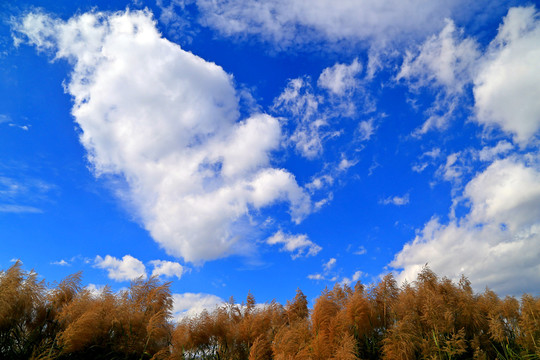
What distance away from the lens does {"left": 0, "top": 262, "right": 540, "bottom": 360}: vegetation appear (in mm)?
5297

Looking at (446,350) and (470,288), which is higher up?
(470,288)

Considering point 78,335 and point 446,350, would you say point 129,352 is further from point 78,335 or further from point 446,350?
point 446,350

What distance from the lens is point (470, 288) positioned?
6.97 m

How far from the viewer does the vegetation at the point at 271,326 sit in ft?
17.4

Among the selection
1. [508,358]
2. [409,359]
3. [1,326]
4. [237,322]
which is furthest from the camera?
[237,322]

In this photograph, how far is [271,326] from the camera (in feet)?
21.7

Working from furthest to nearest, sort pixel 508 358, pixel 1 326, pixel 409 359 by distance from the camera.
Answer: pixel 508 358 → pixel 1 326 → pixel 409 359

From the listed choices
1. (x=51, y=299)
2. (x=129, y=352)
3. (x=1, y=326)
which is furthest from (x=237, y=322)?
(x=1, y=326)

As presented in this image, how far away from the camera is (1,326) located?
5484mm

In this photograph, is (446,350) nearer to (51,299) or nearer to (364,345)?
(364,345)

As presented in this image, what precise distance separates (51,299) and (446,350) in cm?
612

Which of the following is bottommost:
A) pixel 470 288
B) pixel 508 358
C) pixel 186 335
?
pixel 508 358

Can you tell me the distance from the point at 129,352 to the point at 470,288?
601 centimetres

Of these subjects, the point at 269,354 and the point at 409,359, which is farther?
the point at 269,354
